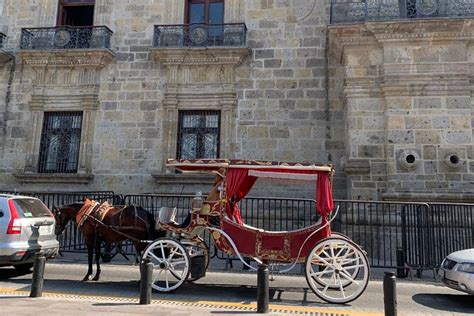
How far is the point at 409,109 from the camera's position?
482 inches

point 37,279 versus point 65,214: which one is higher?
point 65,214

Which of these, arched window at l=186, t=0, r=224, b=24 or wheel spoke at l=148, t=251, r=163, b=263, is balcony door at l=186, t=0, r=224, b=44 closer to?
arched window at l=186, t=0, r=224, b=24

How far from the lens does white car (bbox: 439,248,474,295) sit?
670 centimetres

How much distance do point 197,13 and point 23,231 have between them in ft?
34.4

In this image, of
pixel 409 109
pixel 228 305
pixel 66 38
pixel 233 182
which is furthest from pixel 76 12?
pixel 228 305

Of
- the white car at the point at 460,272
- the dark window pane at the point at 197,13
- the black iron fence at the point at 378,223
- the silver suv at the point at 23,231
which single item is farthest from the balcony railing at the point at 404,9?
the silver suv at the point at 23,231

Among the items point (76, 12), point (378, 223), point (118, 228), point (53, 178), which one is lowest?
point (118, 228)

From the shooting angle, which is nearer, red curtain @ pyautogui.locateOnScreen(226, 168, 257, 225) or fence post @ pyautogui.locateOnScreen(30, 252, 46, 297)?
fence post @ pyautogui.locateOnScreen(30, 252, 46, 297)

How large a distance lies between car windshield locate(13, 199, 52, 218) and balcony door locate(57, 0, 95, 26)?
32.1 feet

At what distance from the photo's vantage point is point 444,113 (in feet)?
39.7

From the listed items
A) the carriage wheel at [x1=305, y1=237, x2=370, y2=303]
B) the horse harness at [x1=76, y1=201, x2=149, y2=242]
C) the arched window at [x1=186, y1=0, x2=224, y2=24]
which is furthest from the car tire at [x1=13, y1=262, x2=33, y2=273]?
the arched window at [x1=186, y1=0, x2=224, y2=24]

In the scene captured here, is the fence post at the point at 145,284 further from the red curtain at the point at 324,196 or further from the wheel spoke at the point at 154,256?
the red curtain at the point at 324,196

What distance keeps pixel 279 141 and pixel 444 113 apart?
193 inches

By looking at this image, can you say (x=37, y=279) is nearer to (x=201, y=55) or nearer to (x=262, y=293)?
(x=262, y=293)
